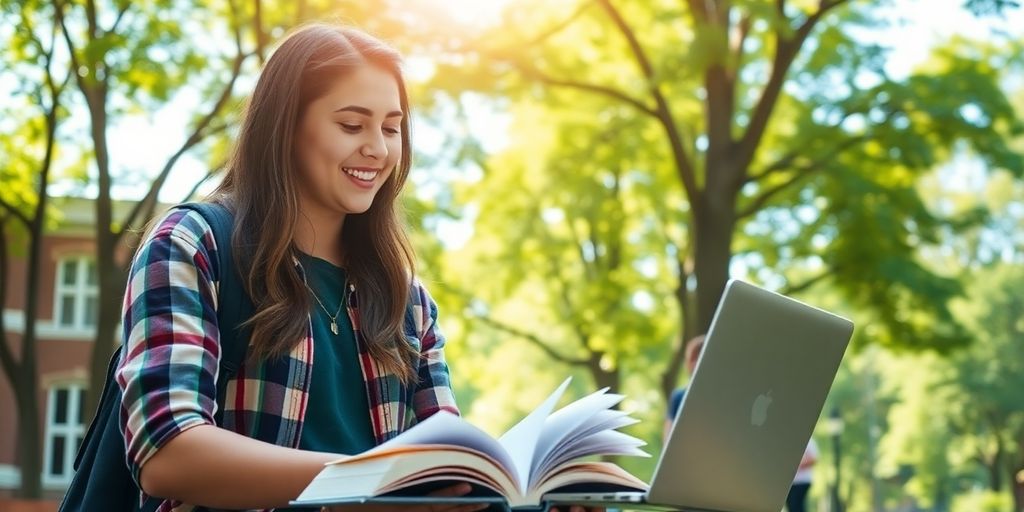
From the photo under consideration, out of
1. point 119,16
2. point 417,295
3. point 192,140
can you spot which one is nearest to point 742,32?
point 192,140

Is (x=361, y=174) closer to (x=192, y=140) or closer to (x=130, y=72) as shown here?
(x=130, y=72)

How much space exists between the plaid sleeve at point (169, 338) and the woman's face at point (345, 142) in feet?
0.94

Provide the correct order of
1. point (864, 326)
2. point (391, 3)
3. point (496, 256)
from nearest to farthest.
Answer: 1. point (391, 3)
2. point (864, 326)
3. point (496, 256)

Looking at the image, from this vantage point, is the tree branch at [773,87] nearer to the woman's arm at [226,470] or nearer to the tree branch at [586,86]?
the tree branch at [586,86]

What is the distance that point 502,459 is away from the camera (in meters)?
2.24

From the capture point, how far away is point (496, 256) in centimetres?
2436

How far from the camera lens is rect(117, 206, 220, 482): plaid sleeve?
7.20 ft

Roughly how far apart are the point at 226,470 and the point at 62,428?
111ft

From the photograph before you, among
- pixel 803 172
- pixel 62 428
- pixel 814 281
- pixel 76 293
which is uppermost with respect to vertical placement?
pixel 76 293

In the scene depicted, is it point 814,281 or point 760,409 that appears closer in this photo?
point 760,409

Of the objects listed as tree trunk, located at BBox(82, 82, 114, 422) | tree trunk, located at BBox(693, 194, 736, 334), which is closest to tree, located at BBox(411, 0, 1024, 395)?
tree trunk, located at BBox(693, 194, 736, 334)

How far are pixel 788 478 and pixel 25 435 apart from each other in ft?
52.2

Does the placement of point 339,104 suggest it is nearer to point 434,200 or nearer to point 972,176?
point 434,200

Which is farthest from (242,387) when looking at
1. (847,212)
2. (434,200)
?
(434,200)
